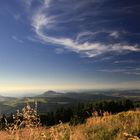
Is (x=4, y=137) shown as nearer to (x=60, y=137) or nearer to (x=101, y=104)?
(x=60, y=137)

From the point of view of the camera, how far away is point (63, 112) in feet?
336

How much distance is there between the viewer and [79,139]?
25.9 ft

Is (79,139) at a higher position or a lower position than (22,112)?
lower

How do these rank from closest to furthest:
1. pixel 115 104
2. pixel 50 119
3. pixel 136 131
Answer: pixel 136 131 → pixel 115 104 → pixel 50 119

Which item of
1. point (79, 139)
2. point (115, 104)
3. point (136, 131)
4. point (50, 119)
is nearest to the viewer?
point (79, 139)

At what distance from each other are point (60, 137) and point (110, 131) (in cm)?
231

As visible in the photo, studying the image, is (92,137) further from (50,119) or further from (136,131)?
(50,119)

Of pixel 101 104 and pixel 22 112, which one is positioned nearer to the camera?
pixel 22 112

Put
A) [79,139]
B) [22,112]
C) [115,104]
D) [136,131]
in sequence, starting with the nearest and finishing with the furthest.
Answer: [79,139] < [22,112] < [136,131] < [115,104]

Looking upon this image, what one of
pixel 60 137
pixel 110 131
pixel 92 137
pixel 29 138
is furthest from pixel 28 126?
pixel 110 131

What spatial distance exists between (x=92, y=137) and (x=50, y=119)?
295 ft

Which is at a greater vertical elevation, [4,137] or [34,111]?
[34,111]

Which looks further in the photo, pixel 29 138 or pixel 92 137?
pixel 92 137

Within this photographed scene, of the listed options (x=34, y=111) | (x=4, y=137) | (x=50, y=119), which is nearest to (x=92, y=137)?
(x=34, y=111)
